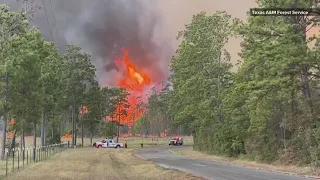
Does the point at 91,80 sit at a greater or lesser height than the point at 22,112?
greater

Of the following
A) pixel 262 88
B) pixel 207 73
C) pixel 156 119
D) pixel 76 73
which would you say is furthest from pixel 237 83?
pixel 156 119

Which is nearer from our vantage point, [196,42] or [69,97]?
[196,42]

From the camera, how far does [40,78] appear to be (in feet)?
146

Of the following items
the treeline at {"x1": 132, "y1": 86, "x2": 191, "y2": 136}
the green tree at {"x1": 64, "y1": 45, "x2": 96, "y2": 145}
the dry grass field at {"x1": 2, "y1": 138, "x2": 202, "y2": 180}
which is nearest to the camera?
the dry grass field at {"x1": 2, "y1": 138, "x2": 202, "y2": 180}

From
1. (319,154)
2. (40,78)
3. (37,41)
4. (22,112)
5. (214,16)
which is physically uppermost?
(214,16)

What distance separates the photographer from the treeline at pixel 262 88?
97.9 ft

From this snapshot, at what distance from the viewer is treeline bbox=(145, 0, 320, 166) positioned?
29828 mm

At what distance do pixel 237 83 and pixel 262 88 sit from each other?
362 inches

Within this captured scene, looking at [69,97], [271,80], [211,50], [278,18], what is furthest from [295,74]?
[69,97]

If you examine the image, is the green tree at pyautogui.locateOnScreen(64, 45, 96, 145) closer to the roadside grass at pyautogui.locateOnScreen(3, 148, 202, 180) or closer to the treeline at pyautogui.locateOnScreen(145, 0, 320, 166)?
the treeline at pyautogui.locateOnScreen(145, 0, 320, 166)

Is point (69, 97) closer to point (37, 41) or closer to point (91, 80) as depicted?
point (91, 80)

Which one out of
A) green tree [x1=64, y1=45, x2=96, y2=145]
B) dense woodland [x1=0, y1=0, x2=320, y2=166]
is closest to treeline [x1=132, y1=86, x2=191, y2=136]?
green tree [x1=64, y1=45, x2=96, y2=145]

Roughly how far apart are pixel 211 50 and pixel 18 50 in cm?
2387

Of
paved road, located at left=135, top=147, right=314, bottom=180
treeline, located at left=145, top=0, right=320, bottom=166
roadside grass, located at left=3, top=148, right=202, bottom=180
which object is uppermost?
treeline, located at left=145, top=0, right=320, bottom=166
